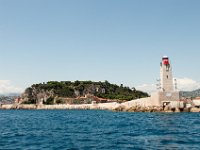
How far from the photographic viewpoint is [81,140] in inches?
1206

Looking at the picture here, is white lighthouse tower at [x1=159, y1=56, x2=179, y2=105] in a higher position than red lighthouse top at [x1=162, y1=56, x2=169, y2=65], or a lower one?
lower

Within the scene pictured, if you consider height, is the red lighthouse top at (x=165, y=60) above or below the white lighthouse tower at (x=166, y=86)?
above

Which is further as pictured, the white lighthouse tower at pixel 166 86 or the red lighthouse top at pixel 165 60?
the red lighthouse top at pixel 165 60

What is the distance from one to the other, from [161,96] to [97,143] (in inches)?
2844

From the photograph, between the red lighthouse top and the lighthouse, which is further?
the red lighthouse top

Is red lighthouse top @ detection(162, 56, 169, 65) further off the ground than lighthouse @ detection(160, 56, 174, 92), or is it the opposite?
red lighthouse top @ detection(162, 56, 169, 65)

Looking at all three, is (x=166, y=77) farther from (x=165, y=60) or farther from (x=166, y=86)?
(x=165, y=60)

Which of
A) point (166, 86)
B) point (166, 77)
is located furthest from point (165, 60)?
point (166, 86)

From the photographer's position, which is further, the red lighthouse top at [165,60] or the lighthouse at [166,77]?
the red lighthouse top at [165,60]

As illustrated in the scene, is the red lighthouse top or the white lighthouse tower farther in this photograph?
the red lighthouse top

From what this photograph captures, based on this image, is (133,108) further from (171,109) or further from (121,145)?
(121,145)

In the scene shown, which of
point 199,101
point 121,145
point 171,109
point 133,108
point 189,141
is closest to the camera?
point 121,145

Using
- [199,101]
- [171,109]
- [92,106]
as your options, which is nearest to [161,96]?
[171,109]

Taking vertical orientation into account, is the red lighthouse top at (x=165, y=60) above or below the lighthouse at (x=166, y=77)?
above
